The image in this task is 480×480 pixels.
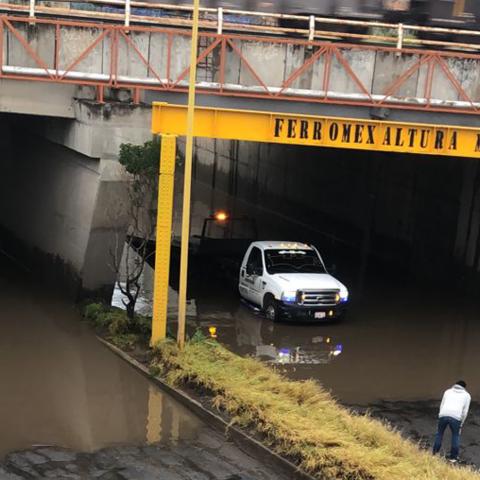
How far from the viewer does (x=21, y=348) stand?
1529 centimetres

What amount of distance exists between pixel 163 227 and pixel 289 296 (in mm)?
4306

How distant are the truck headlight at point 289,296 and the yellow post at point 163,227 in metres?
3.80

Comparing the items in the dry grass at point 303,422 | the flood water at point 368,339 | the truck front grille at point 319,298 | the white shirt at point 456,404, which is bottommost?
the flood water at point 368,339

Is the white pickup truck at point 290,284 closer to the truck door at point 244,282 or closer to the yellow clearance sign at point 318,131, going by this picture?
the truck door at point 244,282

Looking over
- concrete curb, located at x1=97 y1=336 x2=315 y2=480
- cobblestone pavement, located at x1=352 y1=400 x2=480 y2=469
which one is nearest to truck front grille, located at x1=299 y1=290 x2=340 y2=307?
cobblestone pavement, located at x1=352 y1=400 x2=480 y2=469

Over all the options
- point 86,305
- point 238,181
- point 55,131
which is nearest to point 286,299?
point 86,305

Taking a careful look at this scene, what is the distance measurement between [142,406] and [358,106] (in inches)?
342

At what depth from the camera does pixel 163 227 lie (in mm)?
14328

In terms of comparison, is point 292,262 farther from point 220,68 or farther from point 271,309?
point 220,68

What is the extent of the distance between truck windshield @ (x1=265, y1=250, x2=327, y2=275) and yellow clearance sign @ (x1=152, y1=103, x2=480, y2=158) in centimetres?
436

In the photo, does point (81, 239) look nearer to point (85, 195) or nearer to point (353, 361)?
point (85, 195)

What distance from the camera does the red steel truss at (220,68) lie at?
1623 cm

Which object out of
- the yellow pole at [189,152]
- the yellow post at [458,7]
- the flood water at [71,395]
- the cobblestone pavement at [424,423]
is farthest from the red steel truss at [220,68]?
the cobblestone pavement at [424,423]

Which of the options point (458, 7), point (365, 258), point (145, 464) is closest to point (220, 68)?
point (145, 464)
